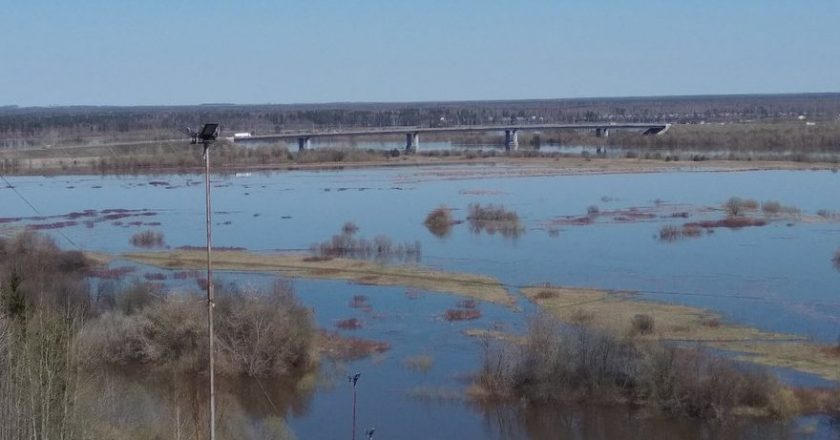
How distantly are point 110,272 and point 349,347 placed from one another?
7714mm

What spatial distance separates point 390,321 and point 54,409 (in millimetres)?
10131

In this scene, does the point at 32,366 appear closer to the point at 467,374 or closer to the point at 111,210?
the point at 467,374

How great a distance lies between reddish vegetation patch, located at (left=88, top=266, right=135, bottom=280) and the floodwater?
301cm

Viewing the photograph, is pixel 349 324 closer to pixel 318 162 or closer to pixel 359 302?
pixel 359 302

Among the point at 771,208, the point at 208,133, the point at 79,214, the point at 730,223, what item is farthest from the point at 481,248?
the point at 208,133

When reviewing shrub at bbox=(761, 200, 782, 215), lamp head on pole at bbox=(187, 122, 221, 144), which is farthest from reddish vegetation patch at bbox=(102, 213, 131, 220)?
lamp head on pole at bbox=(187, 122, 221, 144)

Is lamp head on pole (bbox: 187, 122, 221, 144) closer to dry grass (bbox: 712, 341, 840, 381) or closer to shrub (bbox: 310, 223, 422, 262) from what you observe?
dry grass (bbox: 712, 341, 840, 381)

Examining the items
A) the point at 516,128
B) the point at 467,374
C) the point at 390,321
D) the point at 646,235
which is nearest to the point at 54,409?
the point at 467,374

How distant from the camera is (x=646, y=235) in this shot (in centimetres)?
2761

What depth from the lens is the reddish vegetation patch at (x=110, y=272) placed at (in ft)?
72.7

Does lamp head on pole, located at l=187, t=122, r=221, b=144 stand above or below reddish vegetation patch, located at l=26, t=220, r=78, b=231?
above

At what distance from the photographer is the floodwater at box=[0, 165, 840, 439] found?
14.4 metres

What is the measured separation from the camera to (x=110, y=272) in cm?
2272

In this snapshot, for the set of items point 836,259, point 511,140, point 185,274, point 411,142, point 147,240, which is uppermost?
point 511,140
